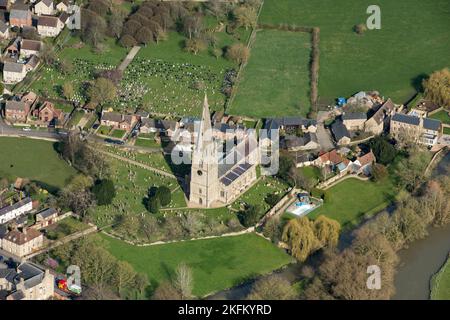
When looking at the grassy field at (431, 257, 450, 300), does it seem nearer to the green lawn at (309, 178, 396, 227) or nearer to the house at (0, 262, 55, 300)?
the green lawn at (309, 178, 396, 227)

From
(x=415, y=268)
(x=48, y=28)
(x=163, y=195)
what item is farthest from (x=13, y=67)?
(x=415, y=268)

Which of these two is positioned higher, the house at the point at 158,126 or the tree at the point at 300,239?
the house at the point at 158,126

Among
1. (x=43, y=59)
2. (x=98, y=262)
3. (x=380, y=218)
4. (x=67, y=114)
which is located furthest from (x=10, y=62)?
(x=380, y=218)

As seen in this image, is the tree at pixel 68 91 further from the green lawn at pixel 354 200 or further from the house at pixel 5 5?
the green lawn at pixel 354 200

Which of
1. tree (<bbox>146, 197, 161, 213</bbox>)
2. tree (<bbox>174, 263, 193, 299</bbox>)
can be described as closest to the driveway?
tree (<bbox>146, 197, 161, 213</bbox>)

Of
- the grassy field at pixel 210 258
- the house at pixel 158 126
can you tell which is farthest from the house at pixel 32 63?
the grassy field at pixel 210 258
